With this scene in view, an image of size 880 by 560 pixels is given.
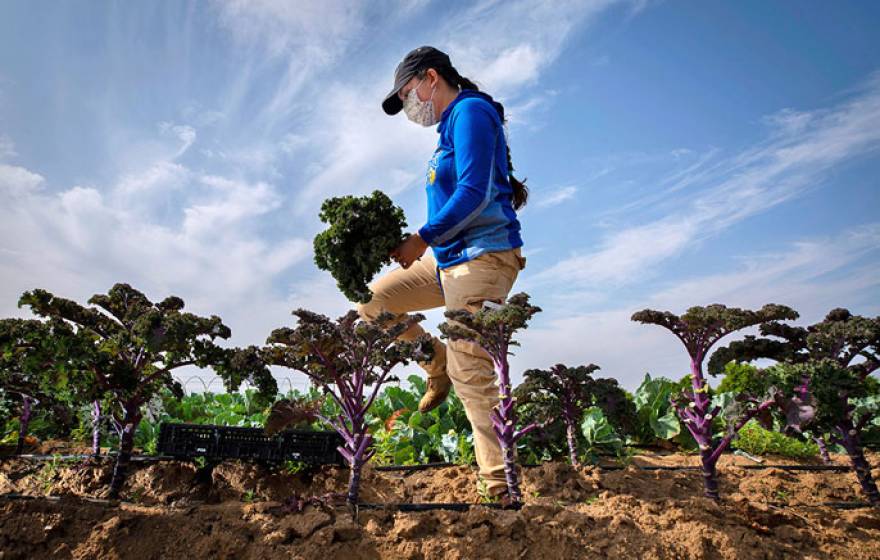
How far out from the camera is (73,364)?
314cm

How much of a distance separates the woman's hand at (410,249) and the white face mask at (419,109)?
85 cm

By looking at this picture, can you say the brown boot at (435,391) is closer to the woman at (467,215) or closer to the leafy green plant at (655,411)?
the woman at (467,215)

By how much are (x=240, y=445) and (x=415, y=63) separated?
8.92ft

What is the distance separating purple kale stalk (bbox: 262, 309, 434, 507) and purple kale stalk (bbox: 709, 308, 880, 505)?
1937 mm

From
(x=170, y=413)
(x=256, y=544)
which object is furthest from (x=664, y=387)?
(x=170, y=413)

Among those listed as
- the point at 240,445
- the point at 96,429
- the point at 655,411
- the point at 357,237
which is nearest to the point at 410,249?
the point at 357,237

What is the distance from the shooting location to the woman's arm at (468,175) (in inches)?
128

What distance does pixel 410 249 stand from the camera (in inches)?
142

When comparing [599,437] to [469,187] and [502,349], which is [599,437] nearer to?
[502,349]

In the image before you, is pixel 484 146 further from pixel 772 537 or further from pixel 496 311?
pixel 772 537

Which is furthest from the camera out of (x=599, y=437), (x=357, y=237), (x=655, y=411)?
(x=655, y=411)

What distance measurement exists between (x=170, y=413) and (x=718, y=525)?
5.96 metres

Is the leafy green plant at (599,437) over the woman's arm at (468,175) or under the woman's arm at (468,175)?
under

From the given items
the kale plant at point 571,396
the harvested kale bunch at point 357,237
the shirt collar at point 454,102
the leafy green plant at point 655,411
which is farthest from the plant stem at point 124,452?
the leafy green plant at point 655,411
